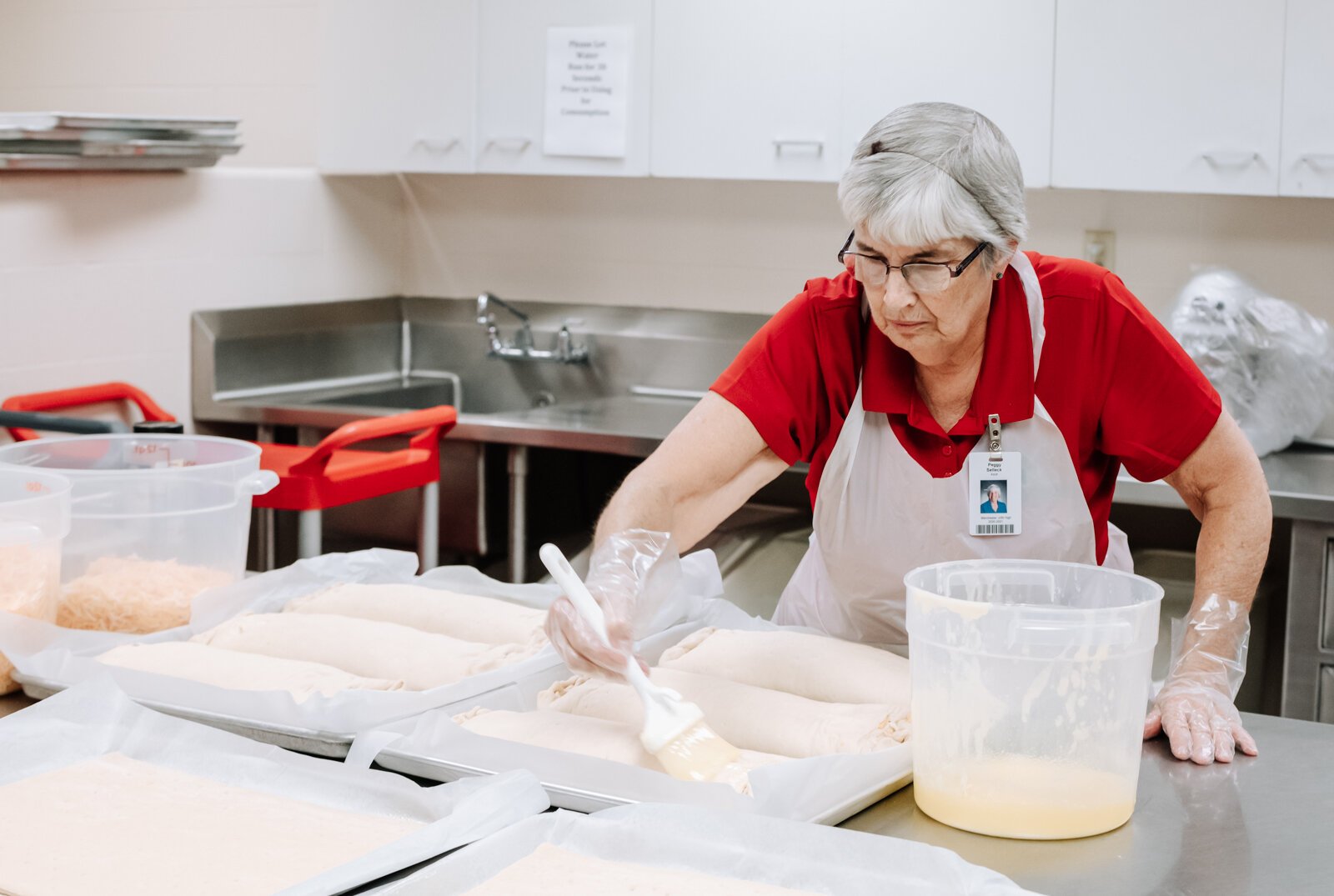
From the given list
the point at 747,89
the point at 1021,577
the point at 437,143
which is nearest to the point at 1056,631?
the point at 1021,577

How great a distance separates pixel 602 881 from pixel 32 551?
74cm

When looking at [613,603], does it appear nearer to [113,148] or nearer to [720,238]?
[113,148]

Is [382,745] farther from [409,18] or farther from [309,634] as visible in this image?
[409,18]

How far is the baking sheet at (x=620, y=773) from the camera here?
44.1 inches

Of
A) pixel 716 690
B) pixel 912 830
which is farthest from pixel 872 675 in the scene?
pixel 912 830

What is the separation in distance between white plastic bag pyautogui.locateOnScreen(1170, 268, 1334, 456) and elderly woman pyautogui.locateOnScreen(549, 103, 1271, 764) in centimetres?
114

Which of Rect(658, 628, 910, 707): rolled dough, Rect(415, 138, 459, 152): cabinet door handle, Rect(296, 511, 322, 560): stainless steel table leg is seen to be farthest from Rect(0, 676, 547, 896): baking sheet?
Rect(415, 138, 459, 152): cabinet door handle

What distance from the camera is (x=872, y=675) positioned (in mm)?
1396

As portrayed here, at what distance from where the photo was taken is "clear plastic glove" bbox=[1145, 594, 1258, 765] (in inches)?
50.9

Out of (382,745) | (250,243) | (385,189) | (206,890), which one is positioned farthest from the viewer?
(385,189)

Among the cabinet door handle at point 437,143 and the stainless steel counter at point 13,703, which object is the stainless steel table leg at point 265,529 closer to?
the cabinet door handle at point 437,143

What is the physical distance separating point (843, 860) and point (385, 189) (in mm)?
3030

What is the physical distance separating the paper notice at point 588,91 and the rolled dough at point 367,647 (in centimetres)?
187

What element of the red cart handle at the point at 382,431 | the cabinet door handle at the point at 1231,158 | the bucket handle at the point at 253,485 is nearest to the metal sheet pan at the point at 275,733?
the bucket handle at the point at 253,485
